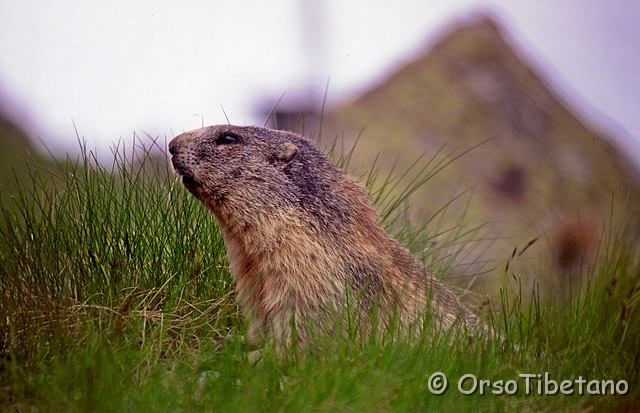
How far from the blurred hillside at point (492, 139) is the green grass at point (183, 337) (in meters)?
3.38

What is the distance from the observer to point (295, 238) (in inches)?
177

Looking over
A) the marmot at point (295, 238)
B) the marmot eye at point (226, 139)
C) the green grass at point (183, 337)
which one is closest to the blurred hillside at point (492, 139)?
the green grass at point (183, 337)

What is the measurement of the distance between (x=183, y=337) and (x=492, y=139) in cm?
590

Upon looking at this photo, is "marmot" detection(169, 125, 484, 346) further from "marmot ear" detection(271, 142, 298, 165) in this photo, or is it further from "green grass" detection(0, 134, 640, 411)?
"green grass" detection(0, 134, 640, 411)

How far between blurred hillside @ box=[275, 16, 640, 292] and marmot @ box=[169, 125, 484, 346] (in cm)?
351

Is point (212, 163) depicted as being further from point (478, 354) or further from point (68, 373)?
point (478, 354)

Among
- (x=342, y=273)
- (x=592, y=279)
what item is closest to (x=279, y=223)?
(x=342, y=273)

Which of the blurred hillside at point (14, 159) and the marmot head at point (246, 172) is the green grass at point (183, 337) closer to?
the blurred hillside at point (14, 159)

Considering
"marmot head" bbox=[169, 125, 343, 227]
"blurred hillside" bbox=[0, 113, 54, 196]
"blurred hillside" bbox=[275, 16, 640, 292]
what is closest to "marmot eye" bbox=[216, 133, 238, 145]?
"marmot head" bbox=[169, 125, 343, 227]

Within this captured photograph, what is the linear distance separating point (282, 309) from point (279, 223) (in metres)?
0.55

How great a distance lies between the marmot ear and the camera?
4770 mm

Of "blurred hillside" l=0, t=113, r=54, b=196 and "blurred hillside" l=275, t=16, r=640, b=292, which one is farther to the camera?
"blurred hillside" l=275, t=16, r=640, b=292

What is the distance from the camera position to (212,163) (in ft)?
15.4

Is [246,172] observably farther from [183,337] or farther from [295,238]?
[183,337]
